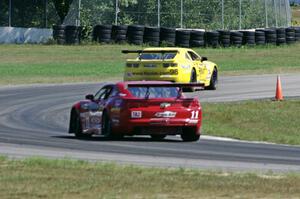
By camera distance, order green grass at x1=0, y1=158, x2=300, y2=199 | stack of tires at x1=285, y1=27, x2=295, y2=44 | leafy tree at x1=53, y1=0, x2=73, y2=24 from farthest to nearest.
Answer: leafy tree at x1=53, y1=0, x2=73, y2=24
stack of tires at x1=285, y1=27, x2=295, y2=44
green grass at x1=0, y1=158, x2=300, y2=199

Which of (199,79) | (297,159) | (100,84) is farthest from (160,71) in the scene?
(297,159)

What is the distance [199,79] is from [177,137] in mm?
12073

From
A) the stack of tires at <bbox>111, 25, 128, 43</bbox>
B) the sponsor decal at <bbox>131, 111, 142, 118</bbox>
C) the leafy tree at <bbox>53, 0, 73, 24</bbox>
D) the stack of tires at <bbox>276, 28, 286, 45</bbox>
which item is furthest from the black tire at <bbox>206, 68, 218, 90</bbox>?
the leafy tree at <bbox>53, 0, 73, 24</bbox>

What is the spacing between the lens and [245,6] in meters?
58.9

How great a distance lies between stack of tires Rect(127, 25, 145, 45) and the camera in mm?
53656

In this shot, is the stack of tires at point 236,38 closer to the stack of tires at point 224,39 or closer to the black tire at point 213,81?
the stack of tires at point 224,39

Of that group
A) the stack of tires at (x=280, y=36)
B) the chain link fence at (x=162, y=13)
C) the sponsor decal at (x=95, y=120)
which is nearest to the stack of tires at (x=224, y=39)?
the chain link fence at (x=162, y=13)

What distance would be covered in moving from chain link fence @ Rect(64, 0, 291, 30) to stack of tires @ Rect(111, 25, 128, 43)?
70.5 inches

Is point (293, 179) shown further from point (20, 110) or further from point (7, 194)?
point (20, 110)

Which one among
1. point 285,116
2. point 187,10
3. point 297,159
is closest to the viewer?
point 297,159

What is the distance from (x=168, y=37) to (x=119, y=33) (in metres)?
3.27

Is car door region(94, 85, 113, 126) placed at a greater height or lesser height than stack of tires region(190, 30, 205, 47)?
greater

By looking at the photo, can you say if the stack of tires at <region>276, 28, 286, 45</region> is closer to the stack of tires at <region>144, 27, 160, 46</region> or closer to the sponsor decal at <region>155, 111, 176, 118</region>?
the stack of tires at <region>144, 27, 160, 46</region>

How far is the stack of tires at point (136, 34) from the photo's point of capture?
5366 cm
